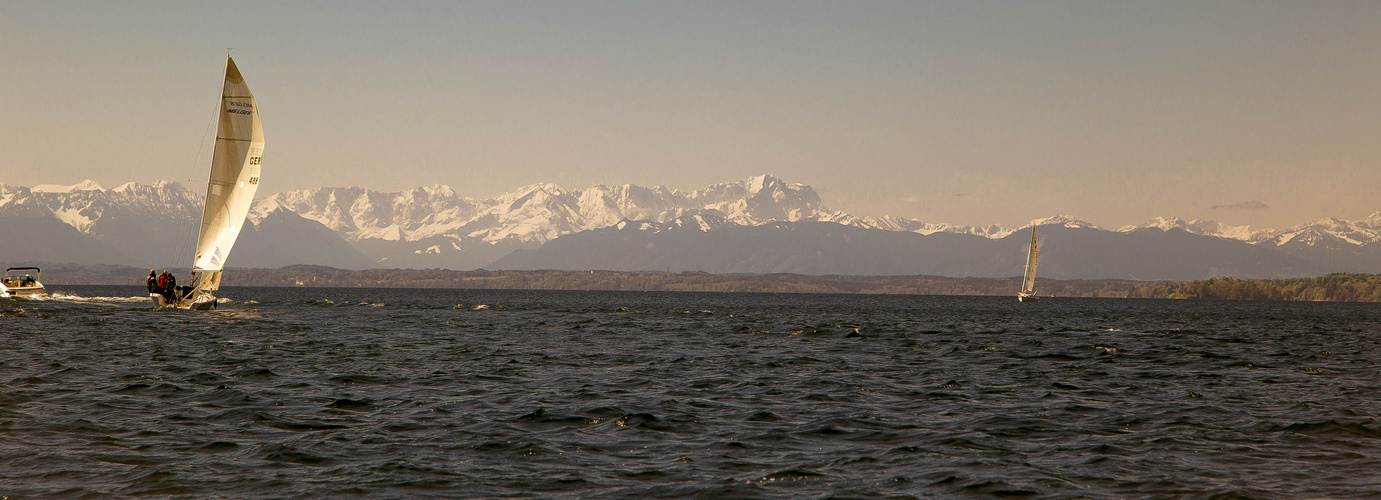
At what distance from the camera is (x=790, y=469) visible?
1883cm

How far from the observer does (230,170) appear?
7481cm

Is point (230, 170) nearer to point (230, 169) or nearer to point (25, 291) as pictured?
point (230, 169)

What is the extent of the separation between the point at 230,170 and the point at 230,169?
0.34ft

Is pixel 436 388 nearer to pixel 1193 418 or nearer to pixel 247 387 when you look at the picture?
pixel 247 387

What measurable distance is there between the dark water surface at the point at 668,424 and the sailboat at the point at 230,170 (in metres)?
28.3

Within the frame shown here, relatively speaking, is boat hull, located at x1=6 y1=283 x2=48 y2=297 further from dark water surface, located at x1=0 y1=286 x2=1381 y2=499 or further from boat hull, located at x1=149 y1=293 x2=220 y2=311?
dark water surface, located at x1=0 y1=286 x2=1381 y2=499

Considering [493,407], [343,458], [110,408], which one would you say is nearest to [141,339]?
[110,408]

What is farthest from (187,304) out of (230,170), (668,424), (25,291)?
(668,424)

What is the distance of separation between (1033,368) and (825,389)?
14.7 metres

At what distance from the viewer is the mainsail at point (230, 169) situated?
73375 mm

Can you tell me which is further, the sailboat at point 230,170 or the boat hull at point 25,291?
the boat hull at point 25,291

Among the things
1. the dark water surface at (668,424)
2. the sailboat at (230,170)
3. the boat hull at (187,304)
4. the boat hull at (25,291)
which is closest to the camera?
the dark water surface at (668,424)

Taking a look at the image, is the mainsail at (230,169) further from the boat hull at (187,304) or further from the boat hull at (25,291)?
the boat hull at (25,291)

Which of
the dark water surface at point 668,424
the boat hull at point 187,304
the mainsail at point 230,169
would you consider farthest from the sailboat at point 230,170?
the dark water surface at point 668,424
